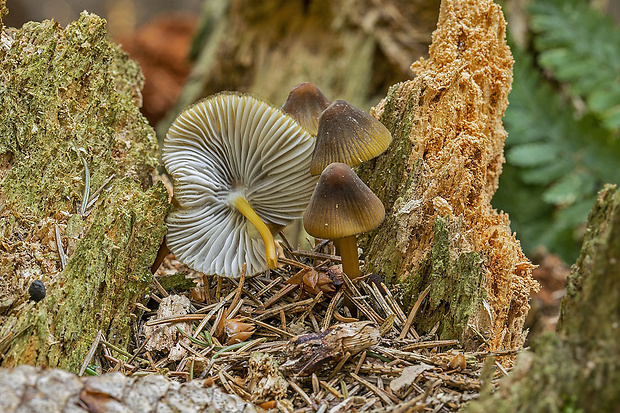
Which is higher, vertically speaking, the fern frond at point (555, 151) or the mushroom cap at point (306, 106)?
the fern frond at point (555, 151)

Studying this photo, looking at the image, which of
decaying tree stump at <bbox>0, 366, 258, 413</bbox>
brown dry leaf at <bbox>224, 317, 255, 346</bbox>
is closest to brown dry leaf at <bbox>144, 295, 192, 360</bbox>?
brown dry leaf at <bbox>224, 317, 255, 346</bbox>

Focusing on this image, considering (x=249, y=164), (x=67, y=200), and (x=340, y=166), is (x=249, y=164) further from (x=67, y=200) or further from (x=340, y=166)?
(x=67, y=200)

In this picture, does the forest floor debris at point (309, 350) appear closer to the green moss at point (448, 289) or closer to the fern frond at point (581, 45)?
the green moss at point (448, 289)

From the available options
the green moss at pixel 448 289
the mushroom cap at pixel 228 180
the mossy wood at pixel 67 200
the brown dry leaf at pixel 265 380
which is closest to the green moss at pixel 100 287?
the mossy wood at pixel 67 200

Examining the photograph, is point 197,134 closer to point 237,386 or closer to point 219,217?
point 219,217

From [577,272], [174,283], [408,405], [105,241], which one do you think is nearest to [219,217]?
[174,283]

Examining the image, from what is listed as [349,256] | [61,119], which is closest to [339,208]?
[349,256]
